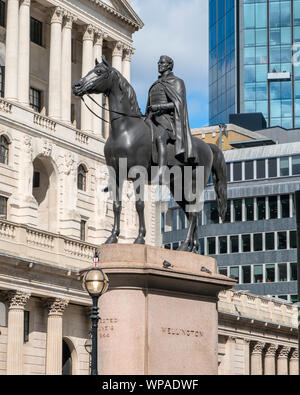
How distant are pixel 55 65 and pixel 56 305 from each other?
68.8 feet

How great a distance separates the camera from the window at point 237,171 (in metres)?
117

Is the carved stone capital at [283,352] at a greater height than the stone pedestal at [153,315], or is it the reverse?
the carved stone capital at [283,352]

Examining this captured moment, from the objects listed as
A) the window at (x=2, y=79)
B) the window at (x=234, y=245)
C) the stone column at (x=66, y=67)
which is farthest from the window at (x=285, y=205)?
the window at (x=2, y=79)

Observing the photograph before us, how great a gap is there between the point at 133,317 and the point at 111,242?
195cm

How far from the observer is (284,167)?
11581 cm

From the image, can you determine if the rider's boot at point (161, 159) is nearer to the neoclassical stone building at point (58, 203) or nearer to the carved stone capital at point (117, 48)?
the neoclassical stone building at point (58, 203)

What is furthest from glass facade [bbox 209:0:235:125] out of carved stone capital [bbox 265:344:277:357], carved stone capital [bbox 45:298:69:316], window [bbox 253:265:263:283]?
carved stone capital [bbox 45:298:69:316]

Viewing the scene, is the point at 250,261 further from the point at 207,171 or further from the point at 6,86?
the point at 207,171

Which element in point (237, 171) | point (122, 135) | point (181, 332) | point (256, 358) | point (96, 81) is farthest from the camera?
point (237, 171)

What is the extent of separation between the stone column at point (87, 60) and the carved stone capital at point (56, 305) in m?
19.5

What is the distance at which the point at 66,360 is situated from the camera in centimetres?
7500

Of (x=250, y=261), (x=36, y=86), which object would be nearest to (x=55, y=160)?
(x=36, y=86)

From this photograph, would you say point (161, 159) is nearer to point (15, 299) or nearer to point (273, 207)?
point (15, 299)

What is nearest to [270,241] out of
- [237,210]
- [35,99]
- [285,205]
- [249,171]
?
[285,205]
